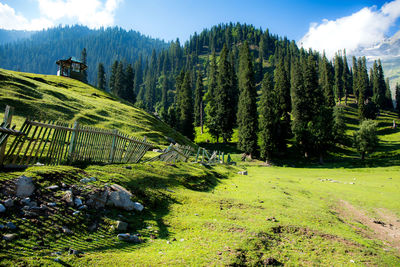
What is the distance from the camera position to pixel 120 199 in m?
7.09

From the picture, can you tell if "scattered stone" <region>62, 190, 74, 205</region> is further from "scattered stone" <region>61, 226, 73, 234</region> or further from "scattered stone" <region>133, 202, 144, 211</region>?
"scattered stone" <region>133, 202, 144, 211</region>

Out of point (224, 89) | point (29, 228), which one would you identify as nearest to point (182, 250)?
point (29, 228)

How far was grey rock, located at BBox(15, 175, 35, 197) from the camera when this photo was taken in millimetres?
5492

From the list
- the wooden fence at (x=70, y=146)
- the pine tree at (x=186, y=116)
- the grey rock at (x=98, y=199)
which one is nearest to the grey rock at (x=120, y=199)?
the grey rock at (x=98, y=199)

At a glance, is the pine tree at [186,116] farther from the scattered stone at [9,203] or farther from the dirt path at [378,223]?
the scattered stone at [9,203]

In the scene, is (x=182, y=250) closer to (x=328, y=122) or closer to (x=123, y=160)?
(x=123, y=160)

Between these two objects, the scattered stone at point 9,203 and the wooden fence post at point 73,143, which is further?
the wooden fence post at point 73,143

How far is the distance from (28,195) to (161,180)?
5998 millimetres

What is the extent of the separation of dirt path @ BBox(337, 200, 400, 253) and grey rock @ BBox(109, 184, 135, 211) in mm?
9732

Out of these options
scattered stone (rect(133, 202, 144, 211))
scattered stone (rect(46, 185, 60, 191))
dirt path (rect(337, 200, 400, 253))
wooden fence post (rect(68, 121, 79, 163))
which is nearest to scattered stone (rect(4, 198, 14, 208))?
scattered stone (rect(46, 185, 60, 191))

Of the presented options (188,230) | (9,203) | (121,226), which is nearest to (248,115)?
(188,230)

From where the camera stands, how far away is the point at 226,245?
6.01 m

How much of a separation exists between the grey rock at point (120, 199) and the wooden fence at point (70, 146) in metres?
3.19

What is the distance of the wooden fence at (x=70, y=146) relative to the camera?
24.5 feet
